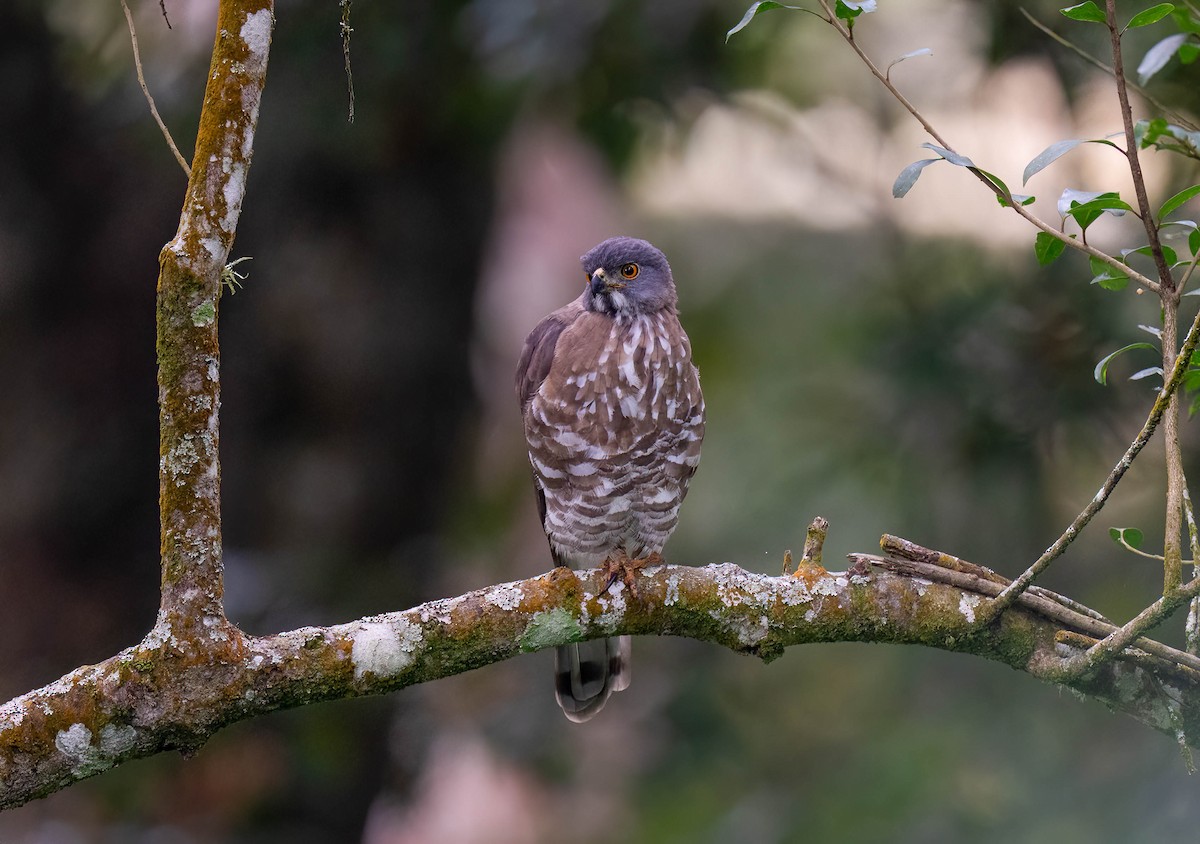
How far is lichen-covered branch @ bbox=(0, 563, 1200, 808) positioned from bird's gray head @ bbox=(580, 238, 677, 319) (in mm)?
918

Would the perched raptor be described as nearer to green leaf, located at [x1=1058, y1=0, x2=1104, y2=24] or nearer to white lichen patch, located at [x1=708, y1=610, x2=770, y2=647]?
white lichen patch, located at [x1=708, y1=610, x2=770, y2=647]

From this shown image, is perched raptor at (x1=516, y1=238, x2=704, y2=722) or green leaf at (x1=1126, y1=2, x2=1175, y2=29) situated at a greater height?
perched raptor at (x1=516, y1=238, x2=704, y2=722)

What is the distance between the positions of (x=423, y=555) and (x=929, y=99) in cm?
276

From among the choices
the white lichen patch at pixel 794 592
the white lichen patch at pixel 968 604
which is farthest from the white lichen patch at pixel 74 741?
the white lichen patch at pixel 968 604

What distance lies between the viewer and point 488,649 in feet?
7.36

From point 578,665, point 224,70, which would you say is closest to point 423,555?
point 578,665

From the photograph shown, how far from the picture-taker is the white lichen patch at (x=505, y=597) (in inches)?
89.8

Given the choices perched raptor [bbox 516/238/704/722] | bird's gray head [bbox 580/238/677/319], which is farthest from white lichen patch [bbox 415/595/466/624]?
bird's gray head [bbox 580/238/677/319]

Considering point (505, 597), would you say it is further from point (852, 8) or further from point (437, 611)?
point (852, 8)

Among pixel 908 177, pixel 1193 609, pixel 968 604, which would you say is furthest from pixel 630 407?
pixel 1193 609

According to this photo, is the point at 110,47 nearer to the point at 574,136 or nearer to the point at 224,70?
the point at 574,136

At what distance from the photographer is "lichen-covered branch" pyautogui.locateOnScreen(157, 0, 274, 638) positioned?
1.94 metres

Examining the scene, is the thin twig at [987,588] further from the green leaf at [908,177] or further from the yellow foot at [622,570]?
the green leaf at [908,177]

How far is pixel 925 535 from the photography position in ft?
13.5
